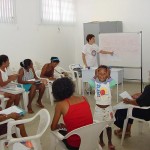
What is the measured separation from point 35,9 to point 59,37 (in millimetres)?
1151

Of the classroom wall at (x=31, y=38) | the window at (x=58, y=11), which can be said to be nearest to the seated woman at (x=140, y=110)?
the classroom wall at (x=31, y=38)

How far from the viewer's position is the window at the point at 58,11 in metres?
6.51

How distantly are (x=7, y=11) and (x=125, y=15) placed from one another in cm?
312

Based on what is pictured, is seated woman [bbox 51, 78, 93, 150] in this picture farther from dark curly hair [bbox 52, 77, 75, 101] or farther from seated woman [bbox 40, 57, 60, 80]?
seated woman [bbox 40, 57, 60, 80]

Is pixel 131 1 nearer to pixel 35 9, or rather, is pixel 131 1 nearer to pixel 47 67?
pixel 35 9

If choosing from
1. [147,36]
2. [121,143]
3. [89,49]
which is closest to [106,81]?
[121,143]

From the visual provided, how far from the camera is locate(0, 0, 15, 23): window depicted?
5.33 m

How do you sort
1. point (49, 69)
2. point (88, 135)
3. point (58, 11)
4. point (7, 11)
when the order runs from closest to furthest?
point (88, 135) → point (49, 69) → point (7, 11) → point (58, 11)

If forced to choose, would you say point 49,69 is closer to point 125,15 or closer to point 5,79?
point 5,79

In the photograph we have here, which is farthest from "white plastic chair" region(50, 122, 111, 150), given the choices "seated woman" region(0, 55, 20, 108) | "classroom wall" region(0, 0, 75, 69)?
"classroom wall" region(0, 0, 75, 69)

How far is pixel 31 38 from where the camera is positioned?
19.9ft

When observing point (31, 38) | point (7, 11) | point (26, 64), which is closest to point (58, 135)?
point (26, 64)

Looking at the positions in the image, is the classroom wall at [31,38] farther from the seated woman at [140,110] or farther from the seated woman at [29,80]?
the seated woman at [140,110]

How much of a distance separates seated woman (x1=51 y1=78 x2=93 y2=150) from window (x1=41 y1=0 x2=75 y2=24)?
4504mm
